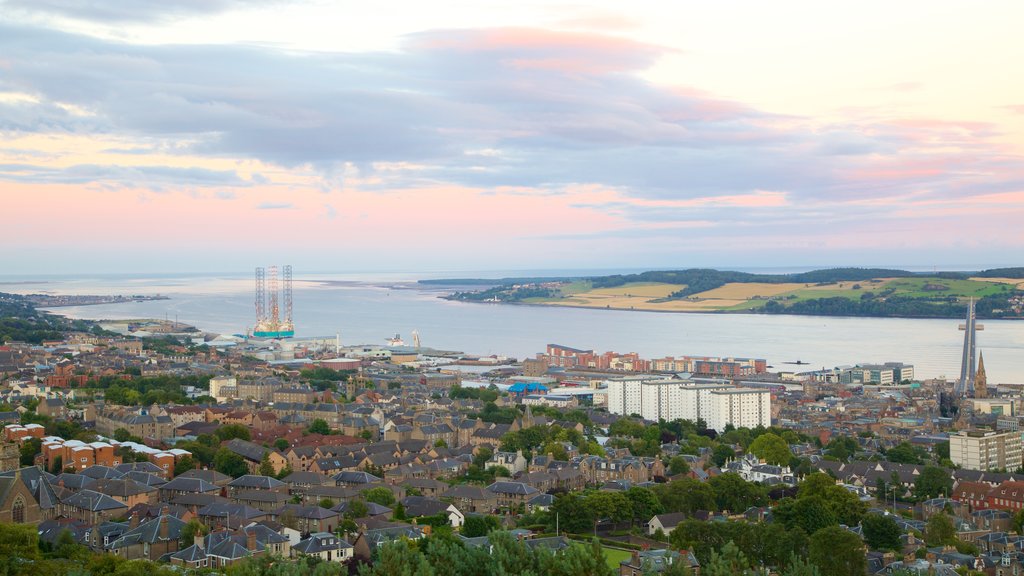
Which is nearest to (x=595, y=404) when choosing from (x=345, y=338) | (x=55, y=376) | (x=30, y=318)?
(x=55, y=376)

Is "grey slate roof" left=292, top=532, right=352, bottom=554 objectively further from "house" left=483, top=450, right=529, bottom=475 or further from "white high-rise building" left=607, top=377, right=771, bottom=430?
"white high-rise building" left=607, top=377, right=771, bottom=430

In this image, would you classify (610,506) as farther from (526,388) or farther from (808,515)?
(526,388)

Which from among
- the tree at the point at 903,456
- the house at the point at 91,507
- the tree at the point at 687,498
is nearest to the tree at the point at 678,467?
the tree at the point at 687,498

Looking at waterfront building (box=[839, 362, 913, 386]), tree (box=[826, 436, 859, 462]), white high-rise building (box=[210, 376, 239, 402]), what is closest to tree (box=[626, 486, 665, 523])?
tree (box=[826, 436, 859, 462])

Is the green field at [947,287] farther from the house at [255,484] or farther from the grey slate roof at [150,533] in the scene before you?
the grey slate roof at [150,533]

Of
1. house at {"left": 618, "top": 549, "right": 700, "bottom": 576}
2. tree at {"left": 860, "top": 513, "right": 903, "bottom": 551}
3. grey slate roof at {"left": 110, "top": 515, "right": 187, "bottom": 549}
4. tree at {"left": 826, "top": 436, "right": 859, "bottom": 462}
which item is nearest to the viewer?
house at {"left": 618, "top": 549, "right": 700, "bottom": 576}

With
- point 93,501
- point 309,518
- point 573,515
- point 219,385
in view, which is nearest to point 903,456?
point 573,515
